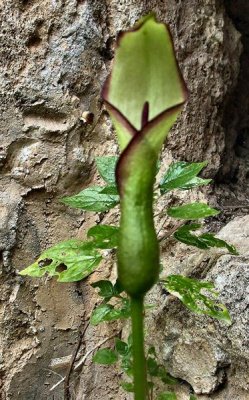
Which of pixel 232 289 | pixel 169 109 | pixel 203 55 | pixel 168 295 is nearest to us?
pixel 169 109

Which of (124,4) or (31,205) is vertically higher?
(124,4)

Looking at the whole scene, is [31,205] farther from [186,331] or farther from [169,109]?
[169,109]

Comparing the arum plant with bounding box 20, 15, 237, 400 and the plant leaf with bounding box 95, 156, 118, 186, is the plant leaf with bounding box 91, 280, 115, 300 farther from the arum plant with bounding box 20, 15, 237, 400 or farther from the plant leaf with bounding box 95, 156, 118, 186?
the arum plant with bounding box 20, 15, 237, 400

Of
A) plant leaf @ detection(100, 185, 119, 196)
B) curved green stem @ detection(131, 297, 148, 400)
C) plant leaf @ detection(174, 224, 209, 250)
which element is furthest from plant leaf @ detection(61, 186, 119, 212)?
curved green stem @ detection(131, 297, 148, 400)

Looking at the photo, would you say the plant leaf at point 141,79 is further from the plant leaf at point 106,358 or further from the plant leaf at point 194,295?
the plant leaf at point 106,358

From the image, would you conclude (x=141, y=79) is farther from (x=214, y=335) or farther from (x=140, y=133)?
(x=214, y=335)

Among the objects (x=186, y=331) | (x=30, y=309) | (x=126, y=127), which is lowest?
(x=186, y=331)

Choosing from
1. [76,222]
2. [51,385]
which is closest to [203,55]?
[76,222]

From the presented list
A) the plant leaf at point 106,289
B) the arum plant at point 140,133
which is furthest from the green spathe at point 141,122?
the plant leaf at point 106,289
